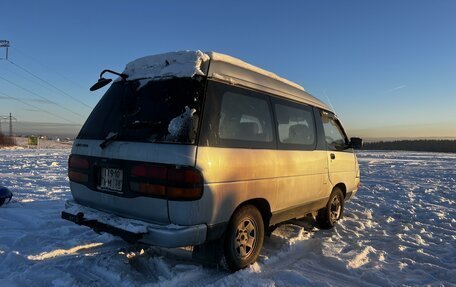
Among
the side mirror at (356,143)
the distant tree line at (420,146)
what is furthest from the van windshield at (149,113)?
the distant tree line at (420,146)

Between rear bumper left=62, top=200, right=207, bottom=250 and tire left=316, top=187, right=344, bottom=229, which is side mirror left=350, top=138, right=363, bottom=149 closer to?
tire left=316, top=187, right=344, bottom=229

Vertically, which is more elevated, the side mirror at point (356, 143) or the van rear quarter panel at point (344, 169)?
the side mirror at point (356, 143)

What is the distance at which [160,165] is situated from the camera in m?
3.38

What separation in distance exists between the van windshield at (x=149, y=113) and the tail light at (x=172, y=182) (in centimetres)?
28

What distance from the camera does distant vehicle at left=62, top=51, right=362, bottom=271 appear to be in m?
3.37

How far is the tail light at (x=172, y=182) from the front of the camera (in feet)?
10.8

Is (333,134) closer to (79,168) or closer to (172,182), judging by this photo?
(172,182)

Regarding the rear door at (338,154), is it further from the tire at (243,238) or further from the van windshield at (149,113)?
the van windshield at (149,113)

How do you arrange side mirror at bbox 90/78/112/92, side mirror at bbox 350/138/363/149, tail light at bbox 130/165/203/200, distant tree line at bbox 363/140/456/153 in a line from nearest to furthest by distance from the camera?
tail light at bbox 130/165/203/200
side mirror at bbox 90/78/112/92
side mirror at bbox 350/138/363/149
distant tree line at bbox 363/140/456/153

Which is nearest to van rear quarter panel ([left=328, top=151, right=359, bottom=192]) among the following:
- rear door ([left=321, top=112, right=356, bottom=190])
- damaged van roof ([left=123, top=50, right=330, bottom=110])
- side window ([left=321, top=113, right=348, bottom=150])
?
rear door ([left=321, top=112, right=356, bottom=190])

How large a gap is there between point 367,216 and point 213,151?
190 inches

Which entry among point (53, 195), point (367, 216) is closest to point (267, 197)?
point (367, 216)

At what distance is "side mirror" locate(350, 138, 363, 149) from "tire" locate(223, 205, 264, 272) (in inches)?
123

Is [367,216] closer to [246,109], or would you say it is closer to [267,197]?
[267,197]
